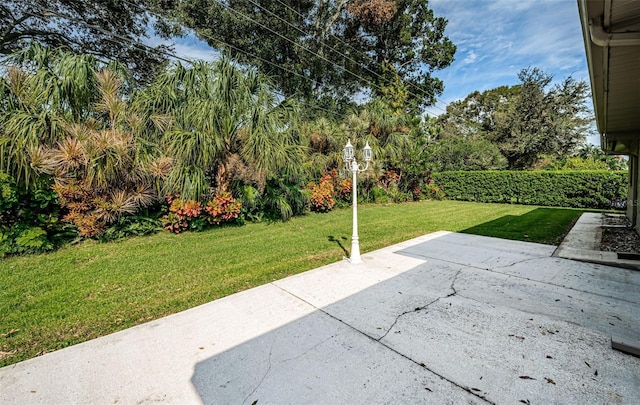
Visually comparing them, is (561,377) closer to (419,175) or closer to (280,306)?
(280,306)

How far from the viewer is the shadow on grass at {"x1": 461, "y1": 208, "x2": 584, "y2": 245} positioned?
6.18 meters

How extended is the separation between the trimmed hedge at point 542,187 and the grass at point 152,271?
5.62 meters

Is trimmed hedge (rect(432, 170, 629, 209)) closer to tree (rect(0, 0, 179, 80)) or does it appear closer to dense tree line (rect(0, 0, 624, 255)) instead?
dense tree line (rect(0, 0, 624, 255))

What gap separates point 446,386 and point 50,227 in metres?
6.73

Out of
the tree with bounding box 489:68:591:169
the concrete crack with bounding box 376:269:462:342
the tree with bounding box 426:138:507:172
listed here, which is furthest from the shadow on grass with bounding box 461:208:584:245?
the tree with bounding box 489:68:591:169

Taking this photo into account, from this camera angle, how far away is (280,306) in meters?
3.00

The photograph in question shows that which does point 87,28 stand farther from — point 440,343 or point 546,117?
point 546,117

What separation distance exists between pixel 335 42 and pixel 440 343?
63.5ft

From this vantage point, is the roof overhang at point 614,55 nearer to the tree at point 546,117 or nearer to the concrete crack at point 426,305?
the concrete crack at point 426,305

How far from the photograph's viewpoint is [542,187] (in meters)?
12.4

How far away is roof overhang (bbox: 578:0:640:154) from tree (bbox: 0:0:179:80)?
11164 millimetres

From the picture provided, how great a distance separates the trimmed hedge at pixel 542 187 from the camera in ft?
35.9

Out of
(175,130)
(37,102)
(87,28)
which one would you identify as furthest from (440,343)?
(87,28)

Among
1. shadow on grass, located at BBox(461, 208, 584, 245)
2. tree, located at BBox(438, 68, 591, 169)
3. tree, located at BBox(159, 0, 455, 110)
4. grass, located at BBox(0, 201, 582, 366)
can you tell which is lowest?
grass, located at BBox(0, 201, 582, 366)
